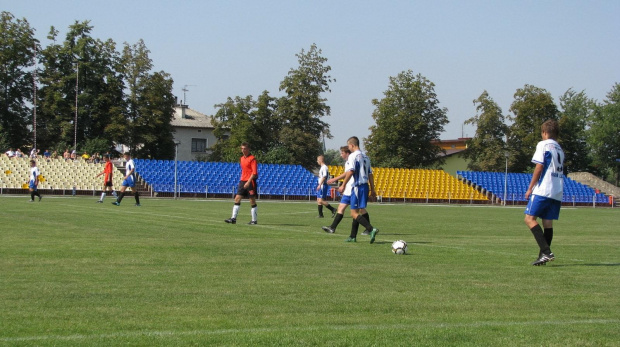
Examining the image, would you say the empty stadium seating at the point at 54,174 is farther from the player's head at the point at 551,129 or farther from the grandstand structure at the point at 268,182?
the player's head at the point at 551,129

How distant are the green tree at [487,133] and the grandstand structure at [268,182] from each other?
11280 millimetres

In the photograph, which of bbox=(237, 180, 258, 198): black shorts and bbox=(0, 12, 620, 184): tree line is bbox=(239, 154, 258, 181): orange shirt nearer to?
bbox=(237, 180, 258, 198): black shorts

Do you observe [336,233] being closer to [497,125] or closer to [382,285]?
[382,285]

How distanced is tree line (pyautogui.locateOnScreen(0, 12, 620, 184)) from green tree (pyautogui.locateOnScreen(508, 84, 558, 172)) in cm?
11

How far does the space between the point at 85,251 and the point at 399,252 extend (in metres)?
4.79

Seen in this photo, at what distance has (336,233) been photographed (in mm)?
15820

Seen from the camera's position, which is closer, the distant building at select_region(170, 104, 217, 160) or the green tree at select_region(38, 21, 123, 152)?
the green tree at select_region(38, 21, 123, 152)

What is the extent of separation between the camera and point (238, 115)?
240 ft

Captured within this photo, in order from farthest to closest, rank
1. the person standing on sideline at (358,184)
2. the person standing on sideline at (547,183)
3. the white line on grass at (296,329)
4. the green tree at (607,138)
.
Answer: the green tree at (607,138) < the person standing on sideline at (358,184) < the person standing on sideline at (547,183) < the white line on grass at (296,329)

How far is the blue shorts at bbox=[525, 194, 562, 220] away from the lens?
995 centimetres

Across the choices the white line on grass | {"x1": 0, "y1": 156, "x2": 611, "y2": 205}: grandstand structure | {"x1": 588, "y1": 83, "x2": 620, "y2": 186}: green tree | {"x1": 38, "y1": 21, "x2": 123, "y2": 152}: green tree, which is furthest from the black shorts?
{"x1": 588, "y1": 83, "x2": 620, "y2": 186}: green tree

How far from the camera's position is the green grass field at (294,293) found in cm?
538

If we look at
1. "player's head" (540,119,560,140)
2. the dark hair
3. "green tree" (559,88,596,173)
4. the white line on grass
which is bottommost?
the white line on grass

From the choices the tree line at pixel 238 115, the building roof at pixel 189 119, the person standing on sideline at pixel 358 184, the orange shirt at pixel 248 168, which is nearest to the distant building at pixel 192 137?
the building roof at pixel 189 119
